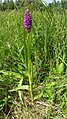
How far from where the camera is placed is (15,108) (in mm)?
993

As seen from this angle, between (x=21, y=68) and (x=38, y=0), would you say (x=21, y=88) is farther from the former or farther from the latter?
(x=38, y=0)

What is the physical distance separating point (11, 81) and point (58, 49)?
300mm

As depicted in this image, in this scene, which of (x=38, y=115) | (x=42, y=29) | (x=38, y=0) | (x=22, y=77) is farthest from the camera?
(x=42, y=29)

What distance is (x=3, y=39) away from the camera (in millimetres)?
1438

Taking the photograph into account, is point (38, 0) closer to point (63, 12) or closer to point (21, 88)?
point (63, 12)

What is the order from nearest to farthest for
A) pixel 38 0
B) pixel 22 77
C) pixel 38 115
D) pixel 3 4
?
1. pixel 38 115
2. pixel 22 77
3. pixel 38 0
4. pixel 3 4

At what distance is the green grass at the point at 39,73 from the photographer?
98 cm

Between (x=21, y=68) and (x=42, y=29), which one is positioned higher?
(x=42, y=29)

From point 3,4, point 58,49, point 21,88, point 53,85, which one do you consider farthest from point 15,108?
point 3,4

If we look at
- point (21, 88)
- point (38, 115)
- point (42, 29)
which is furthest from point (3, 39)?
point (38, 115)

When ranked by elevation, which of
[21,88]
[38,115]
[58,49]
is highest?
[58,49]

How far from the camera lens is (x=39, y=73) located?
1.14 m

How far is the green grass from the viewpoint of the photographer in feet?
3.20

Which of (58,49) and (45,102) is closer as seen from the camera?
(45,102)
